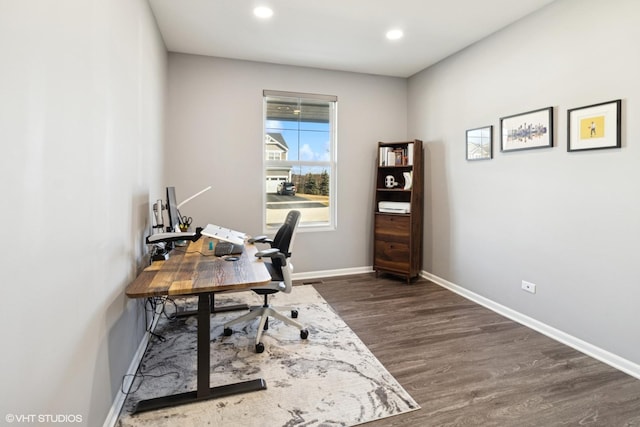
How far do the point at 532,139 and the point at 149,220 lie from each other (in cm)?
338

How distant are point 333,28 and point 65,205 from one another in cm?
287

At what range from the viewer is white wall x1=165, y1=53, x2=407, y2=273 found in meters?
3.81

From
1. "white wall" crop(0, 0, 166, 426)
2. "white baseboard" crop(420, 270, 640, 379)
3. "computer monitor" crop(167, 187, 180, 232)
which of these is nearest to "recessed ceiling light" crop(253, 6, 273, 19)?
"white wall" crop(0, 0, 166, 426)

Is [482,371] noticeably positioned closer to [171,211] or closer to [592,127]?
[592,127]

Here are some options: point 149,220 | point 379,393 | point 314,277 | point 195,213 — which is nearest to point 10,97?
point 149,220

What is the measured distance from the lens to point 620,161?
7.40 ft

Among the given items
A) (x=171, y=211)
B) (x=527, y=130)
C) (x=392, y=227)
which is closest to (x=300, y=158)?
(x=392, y=227)

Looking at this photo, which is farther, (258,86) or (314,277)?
(314,277)

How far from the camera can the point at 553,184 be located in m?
2.71

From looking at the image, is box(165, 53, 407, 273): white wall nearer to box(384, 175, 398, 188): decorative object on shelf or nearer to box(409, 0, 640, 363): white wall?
box(384, 175, 398, 188): decorative object on shelf

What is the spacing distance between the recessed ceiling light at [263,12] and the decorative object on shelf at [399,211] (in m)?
2.14

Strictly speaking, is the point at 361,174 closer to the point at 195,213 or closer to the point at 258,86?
the point at 258,86

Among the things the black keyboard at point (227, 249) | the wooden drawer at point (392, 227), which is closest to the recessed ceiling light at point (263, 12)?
the black keyboard at point (227, 249)

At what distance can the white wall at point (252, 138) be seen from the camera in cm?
381
